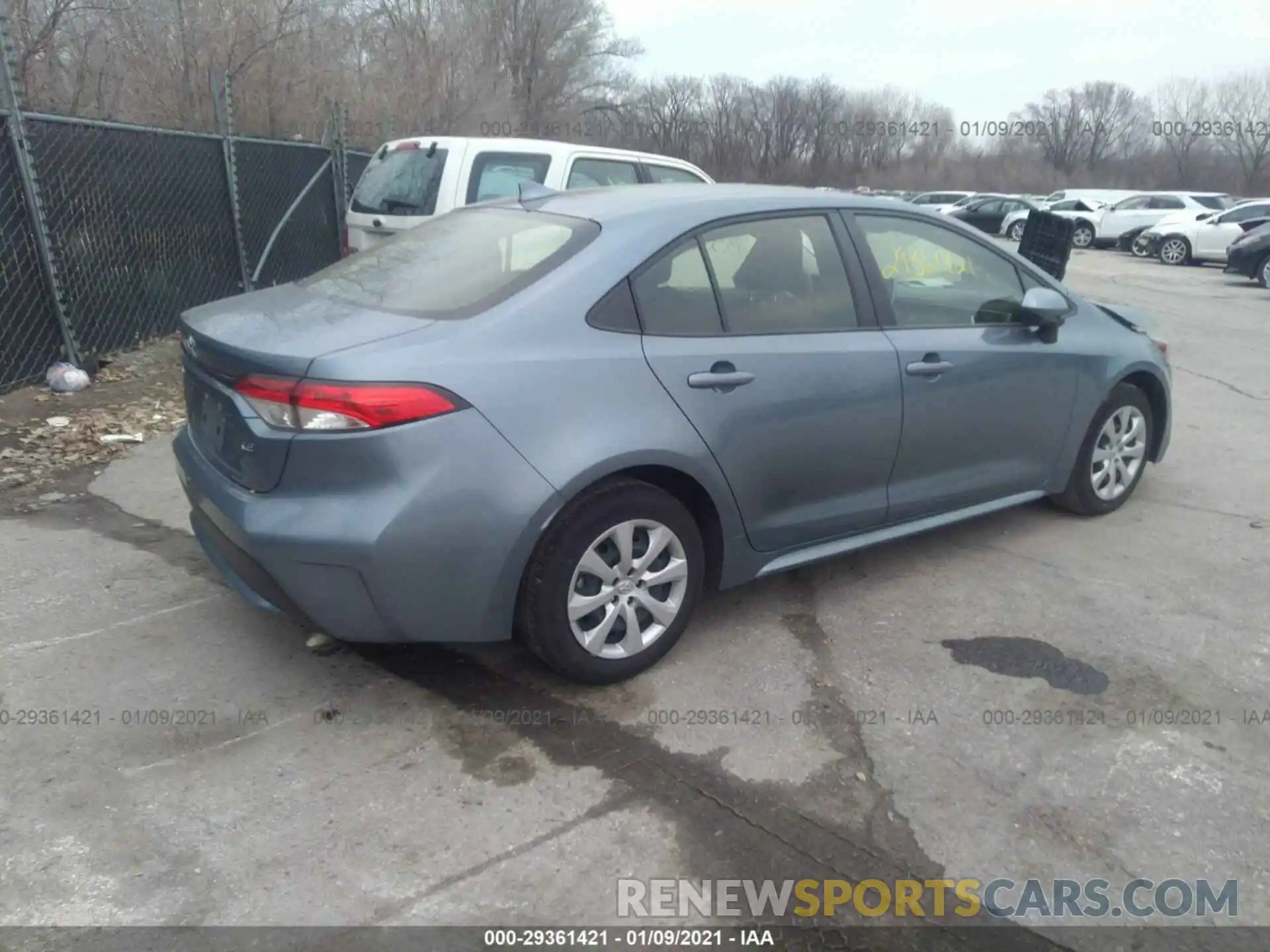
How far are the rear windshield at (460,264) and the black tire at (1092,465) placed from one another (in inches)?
111

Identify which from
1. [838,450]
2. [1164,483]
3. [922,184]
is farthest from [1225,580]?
[922,184]

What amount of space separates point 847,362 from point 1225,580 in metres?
2.13

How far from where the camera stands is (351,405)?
2807 millimetres

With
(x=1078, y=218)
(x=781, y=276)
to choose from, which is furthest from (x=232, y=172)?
(x=1078, y=218)

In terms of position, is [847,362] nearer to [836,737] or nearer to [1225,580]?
[836,737]

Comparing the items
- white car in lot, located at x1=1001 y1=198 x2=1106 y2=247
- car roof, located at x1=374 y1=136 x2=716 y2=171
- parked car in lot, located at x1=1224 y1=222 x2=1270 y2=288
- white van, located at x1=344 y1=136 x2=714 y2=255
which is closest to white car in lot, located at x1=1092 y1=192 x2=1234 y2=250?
white car in lot, located at x1=1001 y1=198 x2=1106 y2=247

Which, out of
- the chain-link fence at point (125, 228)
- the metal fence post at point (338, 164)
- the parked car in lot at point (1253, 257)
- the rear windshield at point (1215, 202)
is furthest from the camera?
the rear windshield at point (1215, 202)

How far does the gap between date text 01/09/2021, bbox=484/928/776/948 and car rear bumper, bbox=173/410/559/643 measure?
98cm

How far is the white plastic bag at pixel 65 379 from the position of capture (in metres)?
6.63

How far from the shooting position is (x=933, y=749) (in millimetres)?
3102

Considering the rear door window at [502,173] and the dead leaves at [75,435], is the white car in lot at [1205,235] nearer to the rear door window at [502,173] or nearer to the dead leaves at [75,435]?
the rear door window at [502,173]

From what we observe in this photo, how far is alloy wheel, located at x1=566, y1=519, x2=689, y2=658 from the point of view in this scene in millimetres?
3199

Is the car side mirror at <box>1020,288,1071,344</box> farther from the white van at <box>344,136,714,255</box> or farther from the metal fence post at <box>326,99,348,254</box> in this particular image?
the metal fence post at <box>326,99,348,254</box>

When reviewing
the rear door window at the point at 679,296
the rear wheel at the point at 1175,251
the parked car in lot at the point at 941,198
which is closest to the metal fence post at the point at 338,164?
the rear door window at the point at 679,296
